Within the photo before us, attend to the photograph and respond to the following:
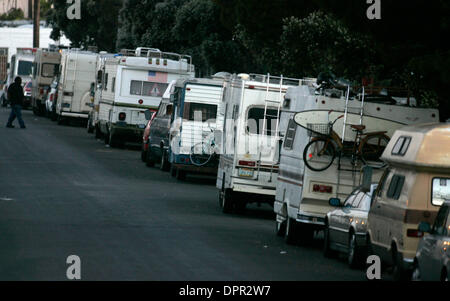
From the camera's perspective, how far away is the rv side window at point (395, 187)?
1455 cm

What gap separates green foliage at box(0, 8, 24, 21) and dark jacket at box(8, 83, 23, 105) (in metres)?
80.8

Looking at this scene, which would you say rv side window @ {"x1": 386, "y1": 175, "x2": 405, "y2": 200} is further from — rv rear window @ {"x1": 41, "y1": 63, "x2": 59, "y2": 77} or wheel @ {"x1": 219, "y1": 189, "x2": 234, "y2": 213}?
rv rear window @ {"x1": 41, "y1": 63, "x2": 59, "y2": 77}

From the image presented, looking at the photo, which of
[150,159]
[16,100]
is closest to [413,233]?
[150,159]

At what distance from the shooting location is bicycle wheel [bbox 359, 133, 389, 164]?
18.4 meters

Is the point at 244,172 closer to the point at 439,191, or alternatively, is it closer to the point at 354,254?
the point at 354,254

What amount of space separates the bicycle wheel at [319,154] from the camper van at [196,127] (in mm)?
11681

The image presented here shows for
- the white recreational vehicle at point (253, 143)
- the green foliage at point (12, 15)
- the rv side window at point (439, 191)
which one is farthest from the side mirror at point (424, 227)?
the green foliage at point (12, 15)

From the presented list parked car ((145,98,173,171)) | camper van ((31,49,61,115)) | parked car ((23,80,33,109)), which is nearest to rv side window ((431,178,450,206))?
parked car ((145,98,173,171))

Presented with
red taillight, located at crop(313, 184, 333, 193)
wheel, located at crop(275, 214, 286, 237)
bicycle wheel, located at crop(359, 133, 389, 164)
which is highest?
bicycle wheel, located at crop(359, 133, 389, 164)

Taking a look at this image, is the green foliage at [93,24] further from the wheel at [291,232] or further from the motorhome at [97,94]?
the wheel at [291,232]

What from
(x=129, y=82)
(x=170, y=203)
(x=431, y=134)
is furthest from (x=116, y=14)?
(x=431, y=134)

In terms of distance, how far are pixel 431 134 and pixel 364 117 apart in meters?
4.50

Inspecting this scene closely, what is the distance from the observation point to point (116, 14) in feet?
244
